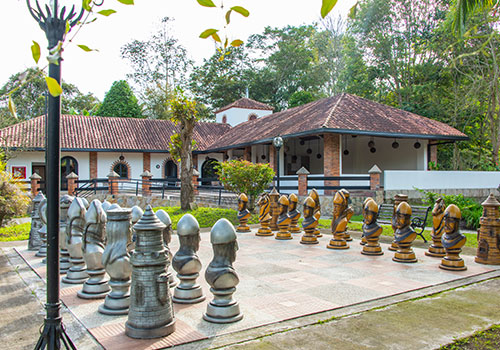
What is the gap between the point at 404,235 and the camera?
6879 mm

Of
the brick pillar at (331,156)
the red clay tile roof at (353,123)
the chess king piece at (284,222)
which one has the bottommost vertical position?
the chess king piece at (284,222)

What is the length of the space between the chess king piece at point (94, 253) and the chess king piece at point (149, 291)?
4.34 feet

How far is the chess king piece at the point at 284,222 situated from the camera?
378 inches

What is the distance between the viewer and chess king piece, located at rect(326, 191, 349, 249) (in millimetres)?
8164

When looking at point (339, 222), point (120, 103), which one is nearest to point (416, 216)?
point (339, 222)

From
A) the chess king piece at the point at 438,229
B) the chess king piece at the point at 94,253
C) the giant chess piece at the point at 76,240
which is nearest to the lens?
A: the chess king piece at the point at 94,253

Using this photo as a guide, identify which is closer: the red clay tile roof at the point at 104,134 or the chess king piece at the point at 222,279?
the chess king piece at the point at 222,279

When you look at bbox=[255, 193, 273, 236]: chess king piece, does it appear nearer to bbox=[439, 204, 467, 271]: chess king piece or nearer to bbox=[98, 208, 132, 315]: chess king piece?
bbox=[439, 204, 467, 271]: chess king piece

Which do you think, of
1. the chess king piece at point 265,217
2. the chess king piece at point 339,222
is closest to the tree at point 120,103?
the chess king piece at point 265,217

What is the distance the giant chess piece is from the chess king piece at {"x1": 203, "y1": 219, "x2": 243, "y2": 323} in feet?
7.62

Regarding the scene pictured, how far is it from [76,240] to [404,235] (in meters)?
5.14

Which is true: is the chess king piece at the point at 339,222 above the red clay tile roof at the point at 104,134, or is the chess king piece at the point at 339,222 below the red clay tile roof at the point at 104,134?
below

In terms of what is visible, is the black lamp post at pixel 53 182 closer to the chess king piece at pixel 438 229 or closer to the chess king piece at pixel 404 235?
the chess king piece at pixel 404 235

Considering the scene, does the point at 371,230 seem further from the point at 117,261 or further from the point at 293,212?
the point at 117,261
